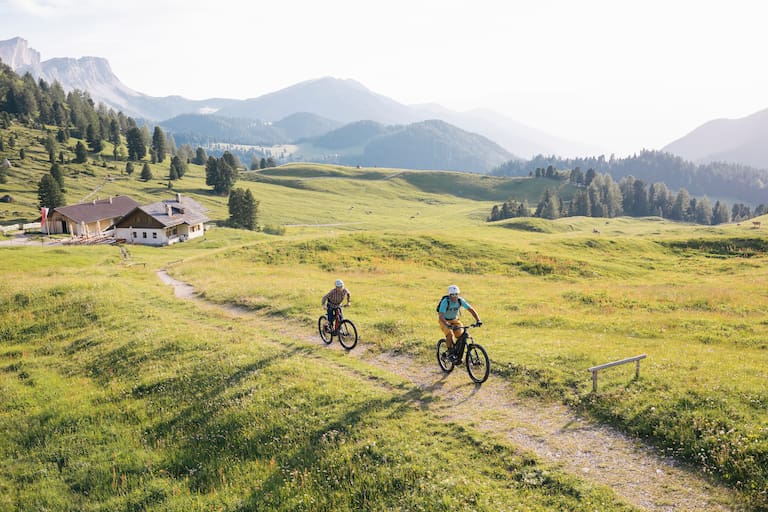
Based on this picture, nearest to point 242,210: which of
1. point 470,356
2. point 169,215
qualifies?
point 169,215

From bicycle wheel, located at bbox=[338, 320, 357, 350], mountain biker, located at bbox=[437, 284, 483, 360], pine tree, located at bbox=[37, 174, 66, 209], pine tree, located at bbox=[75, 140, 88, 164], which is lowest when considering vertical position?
bicycle wheel, located at bbox=[338, 320, 357, 350]

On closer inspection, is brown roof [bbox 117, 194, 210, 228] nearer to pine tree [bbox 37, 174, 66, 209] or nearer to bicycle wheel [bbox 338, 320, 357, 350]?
pine tree [bbox 37, 174, 66, 209]

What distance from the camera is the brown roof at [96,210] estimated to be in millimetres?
99625

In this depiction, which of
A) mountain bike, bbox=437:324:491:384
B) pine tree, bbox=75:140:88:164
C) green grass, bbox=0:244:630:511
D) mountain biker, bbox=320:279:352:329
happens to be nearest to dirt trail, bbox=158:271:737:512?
mountain bike, bbox=437:324:491:384

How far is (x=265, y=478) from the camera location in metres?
12.3

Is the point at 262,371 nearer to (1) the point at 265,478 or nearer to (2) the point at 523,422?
(1) the point at 265,478

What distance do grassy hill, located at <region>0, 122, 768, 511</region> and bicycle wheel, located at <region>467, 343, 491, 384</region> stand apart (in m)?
0.72

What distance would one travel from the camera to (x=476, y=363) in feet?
56.4

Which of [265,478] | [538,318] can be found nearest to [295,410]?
[265,478]

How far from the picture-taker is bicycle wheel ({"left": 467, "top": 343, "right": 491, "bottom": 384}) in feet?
55.2

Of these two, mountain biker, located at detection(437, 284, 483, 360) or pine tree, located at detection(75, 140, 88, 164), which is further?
pine tree, located at detection(75, 140, 88, 164)

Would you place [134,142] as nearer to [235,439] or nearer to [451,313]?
[235,439]

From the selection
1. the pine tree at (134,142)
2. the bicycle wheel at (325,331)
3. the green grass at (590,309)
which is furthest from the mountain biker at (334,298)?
the pine tree at (134,142)

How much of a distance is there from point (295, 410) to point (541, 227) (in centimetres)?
10594
